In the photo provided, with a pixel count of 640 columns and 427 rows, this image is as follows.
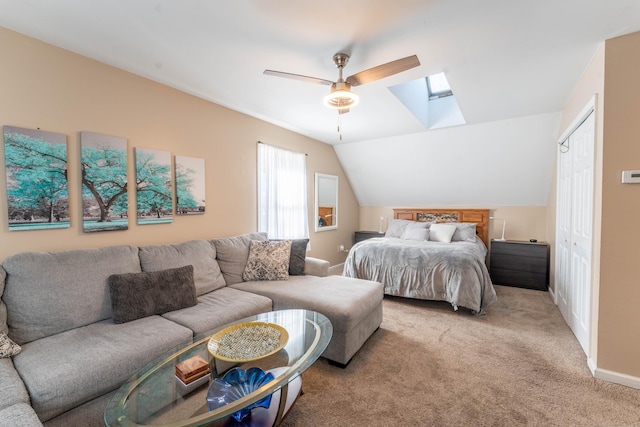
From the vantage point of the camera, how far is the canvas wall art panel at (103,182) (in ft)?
7.32

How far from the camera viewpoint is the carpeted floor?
1.70 metres

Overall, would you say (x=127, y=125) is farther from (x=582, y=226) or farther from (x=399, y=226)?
(x=399, y=226)

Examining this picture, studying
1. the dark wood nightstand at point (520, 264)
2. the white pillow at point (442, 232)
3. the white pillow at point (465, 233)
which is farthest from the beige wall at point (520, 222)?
the white pillow at point (442, 232)

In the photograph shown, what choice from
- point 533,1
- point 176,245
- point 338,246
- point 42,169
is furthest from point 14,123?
point 338,246

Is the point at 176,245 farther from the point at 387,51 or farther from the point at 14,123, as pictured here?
the point at 387,51

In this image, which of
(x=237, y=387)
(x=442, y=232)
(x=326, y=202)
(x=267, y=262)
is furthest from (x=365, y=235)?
(x=237, y=387)

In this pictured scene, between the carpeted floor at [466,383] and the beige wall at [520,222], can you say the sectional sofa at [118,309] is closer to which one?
the carpeted floor at [466,383]

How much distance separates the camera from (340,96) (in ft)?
7.05

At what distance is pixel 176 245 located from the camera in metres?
2.64

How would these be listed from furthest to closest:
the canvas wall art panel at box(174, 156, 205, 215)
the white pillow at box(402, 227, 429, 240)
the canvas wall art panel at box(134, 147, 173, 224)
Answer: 1. the white pillow at box(402, 227, 429, 240)
2. the canvas wall art panel at box(174, 156, 205, 215)
3. the canvas wall art panel at box(134, 147, 173, 224)

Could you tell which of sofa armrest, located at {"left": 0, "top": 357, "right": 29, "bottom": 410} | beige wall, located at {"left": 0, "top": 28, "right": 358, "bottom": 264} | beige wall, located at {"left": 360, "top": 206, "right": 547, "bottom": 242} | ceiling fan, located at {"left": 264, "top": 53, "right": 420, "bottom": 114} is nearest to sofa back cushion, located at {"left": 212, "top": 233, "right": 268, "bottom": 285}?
beige wall, located at {"left": 0, "top": 28, "right": 358, "bottom": 264}

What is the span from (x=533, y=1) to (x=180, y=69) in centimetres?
260

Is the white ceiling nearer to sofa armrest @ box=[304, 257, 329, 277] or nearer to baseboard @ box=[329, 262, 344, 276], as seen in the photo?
sofa armrest @ box=[304, 257, 329, 277]

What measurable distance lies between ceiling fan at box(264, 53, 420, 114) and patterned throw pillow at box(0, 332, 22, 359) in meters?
2.19
